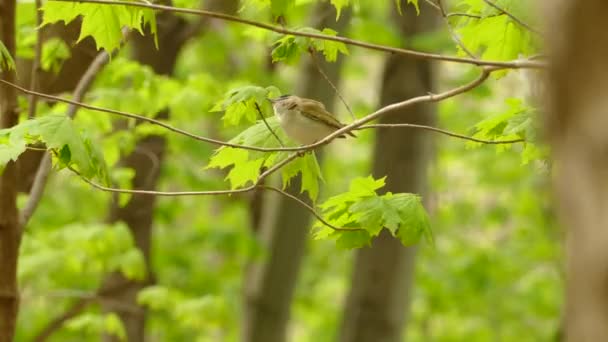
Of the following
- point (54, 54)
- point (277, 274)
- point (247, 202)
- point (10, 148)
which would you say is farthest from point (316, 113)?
point (247, 202)

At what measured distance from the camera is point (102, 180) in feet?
11.2

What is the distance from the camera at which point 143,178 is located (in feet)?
27.0

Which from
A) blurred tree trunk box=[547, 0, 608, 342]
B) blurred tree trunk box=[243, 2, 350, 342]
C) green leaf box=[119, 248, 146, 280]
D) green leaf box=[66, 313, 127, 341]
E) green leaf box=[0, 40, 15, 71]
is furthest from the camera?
blurred tree trunk box=[243, 2, 350, 342]

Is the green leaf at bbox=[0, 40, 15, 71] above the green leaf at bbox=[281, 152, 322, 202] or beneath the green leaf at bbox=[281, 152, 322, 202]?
above

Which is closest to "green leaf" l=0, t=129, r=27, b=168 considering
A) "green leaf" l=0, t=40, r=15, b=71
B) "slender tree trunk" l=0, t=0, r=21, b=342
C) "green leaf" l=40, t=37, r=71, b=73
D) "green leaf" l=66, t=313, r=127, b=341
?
"green leaf" l=0, t=40, r=15, b=71

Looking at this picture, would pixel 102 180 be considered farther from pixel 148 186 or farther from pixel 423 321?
pixel 423 321

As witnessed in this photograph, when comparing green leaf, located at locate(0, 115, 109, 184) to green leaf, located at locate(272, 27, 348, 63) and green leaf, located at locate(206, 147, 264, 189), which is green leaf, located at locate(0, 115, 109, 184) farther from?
green leaf, located at locate(272, 27, 348, 63)

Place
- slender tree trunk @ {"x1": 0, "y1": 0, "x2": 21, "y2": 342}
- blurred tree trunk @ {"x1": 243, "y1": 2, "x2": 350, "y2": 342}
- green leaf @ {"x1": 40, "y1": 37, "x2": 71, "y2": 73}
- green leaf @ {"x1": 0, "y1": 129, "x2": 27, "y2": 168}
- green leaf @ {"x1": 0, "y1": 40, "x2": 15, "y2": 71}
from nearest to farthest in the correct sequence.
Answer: green leaf @ {"x1": 0, "y1": 129, "x2": 27, "y2": 168} < green leaf @ {"x1": 0, "y1": 40, "x2": 15, "y2": 71} < slender tree trunk @ {"x1": 0, "y1": 0, "x2": 21, "y2": 342} < green leaf @ {"x1": 40, "y1": 37, "x2": 71, "y2": 73} < blurred tree trunk @ {"x1": 243, "y1": 2, "x2": 350, "y2": 342}

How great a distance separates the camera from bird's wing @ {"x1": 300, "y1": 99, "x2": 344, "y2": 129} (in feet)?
12.0

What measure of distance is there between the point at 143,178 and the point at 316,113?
188 inches

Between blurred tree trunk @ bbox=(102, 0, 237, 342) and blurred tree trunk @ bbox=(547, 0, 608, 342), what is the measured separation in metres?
6.74

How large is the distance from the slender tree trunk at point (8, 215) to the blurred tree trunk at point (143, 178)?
3.52m

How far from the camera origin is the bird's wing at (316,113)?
3.65 metres

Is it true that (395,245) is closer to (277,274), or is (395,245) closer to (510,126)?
(277,274)
